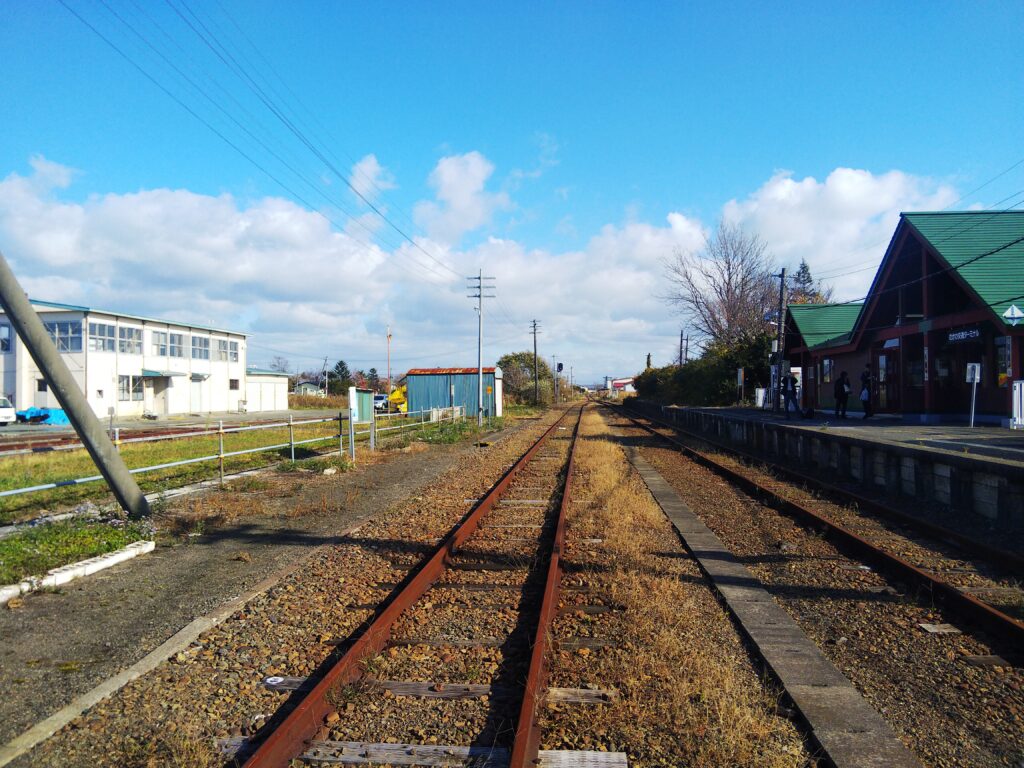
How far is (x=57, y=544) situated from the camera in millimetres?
7203

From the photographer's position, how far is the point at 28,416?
127 ft

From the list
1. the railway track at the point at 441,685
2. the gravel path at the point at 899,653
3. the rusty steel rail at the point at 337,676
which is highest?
the rusty steel rail at the point at 337,676

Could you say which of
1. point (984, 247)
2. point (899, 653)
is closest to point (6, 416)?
point (899, 653)

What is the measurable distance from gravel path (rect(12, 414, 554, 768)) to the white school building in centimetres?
3808

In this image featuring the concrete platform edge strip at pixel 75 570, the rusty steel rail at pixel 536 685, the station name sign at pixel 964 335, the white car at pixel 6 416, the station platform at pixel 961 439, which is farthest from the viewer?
the white car at pixel 6 416

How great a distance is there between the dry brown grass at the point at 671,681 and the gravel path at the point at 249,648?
69.5 inches

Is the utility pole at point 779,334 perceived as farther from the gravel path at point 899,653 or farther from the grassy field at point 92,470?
the gravel path at point 899,653

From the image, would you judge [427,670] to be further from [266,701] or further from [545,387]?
[545,387]

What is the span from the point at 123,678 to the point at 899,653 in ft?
16.9

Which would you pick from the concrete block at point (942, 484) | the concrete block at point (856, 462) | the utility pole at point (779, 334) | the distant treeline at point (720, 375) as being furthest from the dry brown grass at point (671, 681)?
the distant treeline at point (720, 375)

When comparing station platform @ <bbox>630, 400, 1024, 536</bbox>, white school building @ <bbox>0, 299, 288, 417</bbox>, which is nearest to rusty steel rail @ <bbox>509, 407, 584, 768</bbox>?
station platform @ <bbox>630, 400, 1024, 536</bbox>

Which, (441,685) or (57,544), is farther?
(57,544)

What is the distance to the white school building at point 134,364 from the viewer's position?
140 ft

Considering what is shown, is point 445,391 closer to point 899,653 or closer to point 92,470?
point 92,470
